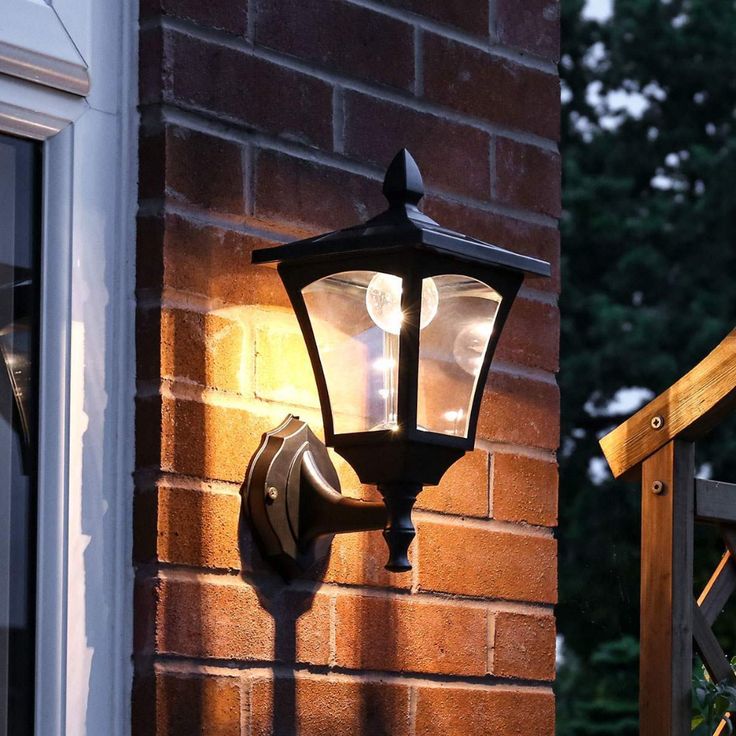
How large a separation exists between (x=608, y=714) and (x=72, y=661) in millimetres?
11771

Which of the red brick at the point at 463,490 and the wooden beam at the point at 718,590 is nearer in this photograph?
the red brick at the point at 463,490

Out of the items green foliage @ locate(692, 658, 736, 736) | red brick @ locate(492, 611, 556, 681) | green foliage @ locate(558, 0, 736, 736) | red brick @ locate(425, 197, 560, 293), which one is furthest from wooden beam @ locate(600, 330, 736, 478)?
green foliage @ locate(558, 0, 736, 736)

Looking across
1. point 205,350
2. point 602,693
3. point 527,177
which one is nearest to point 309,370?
point 205,350

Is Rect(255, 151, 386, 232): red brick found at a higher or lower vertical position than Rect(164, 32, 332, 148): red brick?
lower

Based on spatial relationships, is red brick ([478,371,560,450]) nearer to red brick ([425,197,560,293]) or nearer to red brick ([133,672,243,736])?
red brick ([425,197,560,293])

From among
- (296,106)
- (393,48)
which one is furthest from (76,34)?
(393,48)

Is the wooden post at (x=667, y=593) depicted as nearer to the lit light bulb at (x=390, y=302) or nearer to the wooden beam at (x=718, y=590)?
the wooden beam at (x=718, y=590)

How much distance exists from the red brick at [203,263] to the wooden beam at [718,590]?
191 cm

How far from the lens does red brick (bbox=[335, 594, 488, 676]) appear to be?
182cm

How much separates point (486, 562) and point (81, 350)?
0.62 m

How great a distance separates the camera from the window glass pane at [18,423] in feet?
5.22

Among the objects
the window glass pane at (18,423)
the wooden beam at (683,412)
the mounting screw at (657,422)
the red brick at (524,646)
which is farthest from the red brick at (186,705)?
the mounting screw at (657,422)

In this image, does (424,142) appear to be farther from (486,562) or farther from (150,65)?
(486,562)

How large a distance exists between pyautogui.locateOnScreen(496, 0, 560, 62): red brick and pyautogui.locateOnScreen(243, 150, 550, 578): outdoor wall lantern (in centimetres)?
51
